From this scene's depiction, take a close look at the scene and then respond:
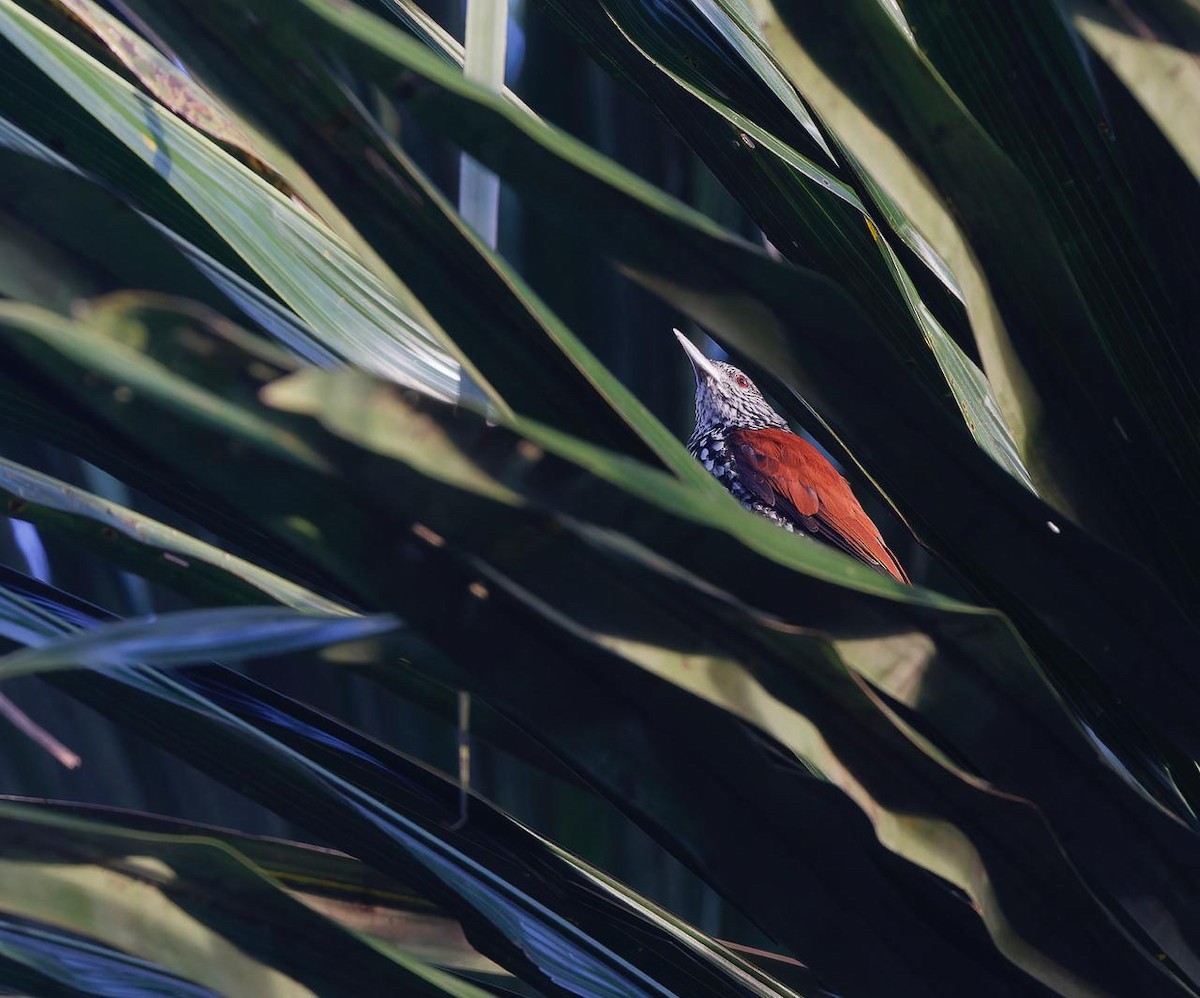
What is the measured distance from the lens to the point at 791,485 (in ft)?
6.49

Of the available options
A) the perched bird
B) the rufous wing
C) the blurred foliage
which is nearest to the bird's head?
the perched bird

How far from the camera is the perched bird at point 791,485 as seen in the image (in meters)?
1.87

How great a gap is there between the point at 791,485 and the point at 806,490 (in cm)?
3

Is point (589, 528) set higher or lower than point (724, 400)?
lower

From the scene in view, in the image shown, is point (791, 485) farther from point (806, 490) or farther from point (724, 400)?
point (724, 400)

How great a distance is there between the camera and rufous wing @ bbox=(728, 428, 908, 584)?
1.86m

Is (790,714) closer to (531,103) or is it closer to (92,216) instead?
(92,216)

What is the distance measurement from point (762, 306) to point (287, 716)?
1.48 ft

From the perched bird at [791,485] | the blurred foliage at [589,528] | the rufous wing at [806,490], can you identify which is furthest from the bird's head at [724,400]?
the blurred foliage at [589,528]

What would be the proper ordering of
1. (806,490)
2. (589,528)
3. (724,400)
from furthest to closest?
(724,400) → (806,490) → (589,528)

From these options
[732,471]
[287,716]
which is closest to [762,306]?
[287,716]

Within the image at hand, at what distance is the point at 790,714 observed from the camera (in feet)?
1.34

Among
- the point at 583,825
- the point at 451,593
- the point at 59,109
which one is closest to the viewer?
the point at 451,593

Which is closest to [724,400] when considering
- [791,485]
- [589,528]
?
[791,485]
